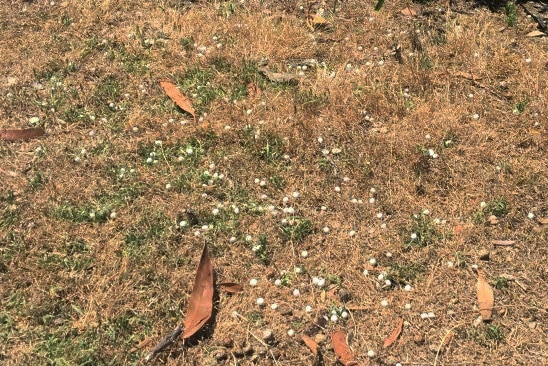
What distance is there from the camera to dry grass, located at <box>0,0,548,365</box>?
12.5 feet

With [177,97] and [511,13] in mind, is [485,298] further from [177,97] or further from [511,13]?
[511,13]

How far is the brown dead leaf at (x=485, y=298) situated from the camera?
3873 mm

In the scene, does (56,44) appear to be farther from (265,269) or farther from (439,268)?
(439,268)

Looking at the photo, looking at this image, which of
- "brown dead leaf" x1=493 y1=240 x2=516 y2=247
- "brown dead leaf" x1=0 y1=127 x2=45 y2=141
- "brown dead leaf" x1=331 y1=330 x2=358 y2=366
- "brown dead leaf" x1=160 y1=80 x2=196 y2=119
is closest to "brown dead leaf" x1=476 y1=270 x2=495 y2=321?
"brown dead leaf" x1=493 y1=240 x2=516 y2=247

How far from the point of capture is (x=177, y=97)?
17.7ft

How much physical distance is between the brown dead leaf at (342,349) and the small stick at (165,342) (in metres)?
0.99

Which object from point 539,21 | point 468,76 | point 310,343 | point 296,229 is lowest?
point 310,343

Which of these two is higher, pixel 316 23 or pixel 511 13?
pixel 511 13

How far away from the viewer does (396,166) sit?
187 inches

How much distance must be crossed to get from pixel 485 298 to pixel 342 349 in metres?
1.06

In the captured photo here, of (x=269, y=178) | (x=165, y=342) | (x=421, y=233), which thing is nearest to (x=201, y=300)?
(x=165, y=342)

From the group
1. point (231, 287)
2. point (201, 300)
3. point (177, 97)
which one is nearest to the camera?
point (201, 300)

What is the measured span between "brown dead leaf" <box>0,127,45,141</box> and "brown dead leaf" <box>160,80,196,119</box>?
46.5 inches

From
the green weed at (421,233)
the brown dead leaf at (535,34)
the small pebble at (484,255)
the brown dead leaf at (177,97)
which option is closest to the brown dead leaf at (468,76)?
the brown dead leaf at (535,34)
